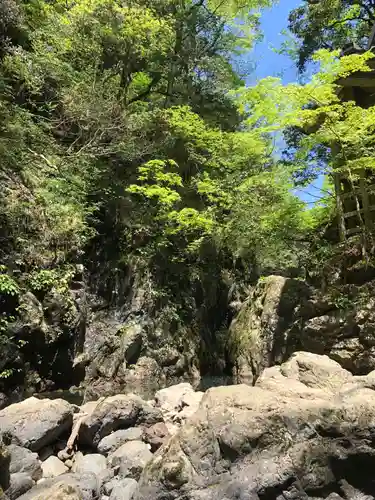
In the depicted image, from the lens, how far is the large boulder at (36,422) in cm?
702

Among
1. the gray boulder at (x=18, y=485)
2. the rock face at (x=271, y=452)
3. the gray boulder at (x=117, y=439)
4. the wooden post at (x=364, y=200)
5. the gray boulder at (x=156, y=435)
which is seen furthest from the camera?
the wooden post at (x=364, y=200)

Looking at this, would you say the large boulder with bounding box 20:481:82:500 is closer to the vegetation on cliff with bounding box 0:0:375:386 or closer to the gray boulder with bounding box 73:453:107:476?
the gray boulder with bounding box 73:453:107:476

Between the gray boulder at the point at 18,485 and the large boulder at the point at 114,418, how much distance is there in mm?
1499

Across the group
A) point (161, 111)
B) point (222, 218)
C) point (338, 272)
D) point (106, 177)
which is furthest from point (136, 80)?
point (338, 272)

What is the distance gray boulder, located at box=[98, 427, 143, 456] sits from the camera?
24.1ft

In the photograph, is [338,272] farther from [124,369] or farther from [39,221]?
[39,221]

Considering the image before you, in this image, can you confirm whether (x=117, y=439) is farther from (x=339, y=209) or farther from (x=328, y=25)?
(x=328, y=25)

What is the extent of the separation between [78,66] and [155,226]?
6.17 metres

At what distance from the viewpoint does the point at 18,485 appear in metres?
5.88

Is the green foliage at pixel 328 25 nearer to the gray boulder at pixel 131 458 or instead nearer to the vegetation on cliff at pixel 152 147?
the vegetation on cliff at pixel 152 147

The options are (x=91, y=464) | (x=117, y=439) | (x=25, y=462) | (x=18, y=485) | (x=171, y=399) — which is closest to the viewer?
(x=18, y=485)

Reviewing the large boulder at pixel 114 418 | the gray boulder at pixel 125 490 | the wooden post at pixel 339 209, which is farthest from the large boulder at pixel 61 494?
the wooden post at pixel 339 209

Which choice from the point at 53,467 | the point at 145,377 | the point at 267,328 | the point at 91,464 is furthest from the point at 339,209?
the point at 53,467

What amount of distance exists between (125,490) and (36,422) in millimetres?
2360
